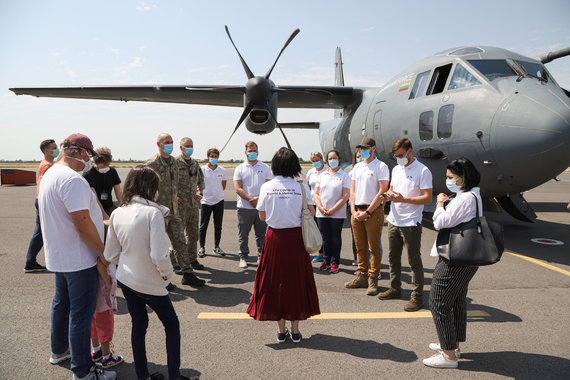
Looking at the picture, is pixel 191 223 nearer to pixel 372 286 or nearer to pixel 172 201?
pixel 172 201

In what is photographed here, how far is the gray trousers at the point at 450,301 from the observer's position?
282 centimetres

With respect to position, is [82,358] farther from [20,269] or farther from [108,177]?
[20,269]

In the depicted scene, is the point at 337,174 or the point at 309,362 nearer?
the point at 309,362

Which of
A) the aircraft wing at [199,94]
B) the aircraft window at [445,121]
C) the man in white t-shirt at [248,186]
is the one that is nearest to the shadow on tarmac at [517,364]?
the man in white t-shirt at [248,186]

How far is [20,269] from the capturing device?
17.9 feet

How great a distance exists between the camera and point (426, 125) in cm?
717

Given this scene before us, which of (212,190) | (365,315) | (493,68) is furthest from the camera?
(493,68)

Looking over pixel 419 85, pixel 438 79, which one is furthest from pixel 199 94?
pixel 438 79

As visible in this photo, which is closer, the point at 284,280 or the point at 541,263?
the point at 284,280

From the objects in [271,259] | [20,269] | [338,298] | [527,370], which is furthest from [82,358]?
[20,269]

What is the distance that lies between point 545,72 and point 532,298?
4937 millimetres

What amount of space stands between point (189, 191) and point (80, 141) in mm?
2589

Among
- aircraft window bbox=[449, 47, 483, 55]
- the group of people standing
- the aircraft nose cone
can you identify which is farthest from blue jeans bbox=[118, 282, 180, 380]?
aircraft window bbox=[449, 47, 483, 55]

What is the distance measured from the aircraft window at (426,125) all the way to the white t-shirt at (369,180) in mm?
3059
